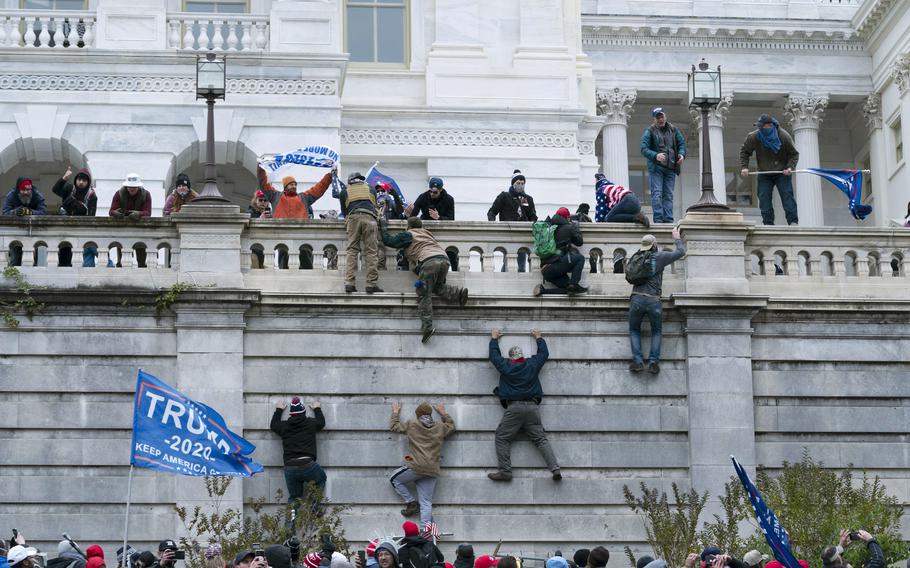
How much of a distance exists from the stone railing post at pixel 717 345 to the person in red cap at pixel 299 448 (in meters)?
5.86

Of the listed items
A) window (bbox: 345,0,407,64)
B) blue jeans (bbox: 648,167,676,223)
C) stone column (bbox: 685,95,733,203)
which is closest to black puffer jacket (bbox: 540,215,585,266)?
blue jeans (bbox: 648,167,676,223)

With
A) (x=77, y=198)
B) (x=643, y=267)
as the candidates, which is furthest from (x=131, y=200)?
(x=643, y=267)

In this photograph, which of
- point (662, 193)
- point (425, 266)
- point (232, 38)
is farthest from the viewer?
point (232, 38)

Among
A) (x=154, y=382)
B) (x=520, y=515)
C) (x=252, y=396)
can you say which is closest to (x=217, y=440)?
(x=154, y=382)

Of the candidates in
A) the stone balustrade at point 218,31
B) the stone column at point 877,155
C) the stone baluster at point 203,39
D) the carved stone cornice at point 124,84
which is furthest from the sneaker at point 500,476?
the stone column at point 877,155

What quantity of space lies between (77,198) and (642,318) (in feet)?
30.9

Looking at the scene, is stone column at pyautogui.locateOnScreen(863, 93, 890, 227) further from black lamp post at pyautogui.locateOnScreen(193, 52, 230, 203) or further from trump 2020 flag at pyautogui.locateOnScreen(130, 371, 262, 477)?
trump 2020 flag at pyautogui.locateOnScreen(130, 371, 262, 477)

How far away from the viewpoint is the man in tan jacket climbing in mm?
33469

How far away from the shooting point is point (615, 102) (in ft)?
234

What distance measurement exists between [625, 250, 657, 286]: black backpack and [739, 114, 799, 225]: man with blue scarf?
13.0 feet

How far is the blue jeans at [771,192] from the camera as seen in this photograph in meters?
37.7

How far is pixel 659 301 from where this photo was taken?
34375 millimetres

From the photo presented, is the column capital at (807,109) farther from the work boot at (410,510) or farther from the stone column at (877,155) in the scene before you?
the work boot at (410,510)

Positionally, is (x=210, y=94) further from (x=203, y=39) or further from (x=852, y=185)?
(x=852, y=185)
